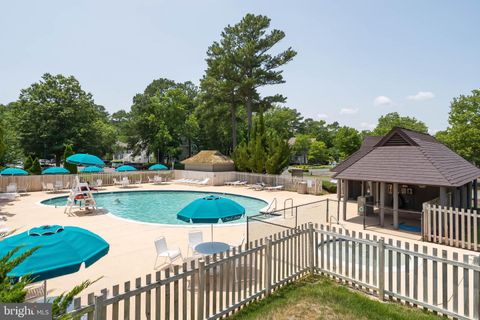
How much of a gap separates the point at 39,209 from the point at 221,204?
14419 millimetres

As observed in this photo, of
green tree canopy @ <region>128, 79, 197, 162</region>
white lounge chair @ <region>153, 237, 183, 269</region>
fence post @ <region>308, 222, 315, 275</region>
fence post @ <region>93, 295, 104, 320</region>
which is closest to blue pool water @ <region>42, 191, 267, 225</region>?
white lounge chair @ <region>153, 237, 183, 269</region>

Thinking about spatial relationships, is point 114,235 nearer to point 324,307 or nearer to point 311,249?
point 311,249

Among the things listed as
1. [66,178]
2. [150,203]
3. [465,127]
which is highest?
[465,127]

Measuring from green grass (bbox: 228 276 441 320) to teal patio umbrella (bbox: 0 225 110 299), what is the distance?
9.03ft

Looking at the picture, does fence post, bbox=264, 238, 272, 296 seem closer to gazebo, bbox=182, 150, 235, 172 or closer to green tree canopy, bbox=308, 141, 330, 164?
gazebo, bbox=182, 150, 235, 172

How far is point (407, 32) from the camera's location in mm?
15898

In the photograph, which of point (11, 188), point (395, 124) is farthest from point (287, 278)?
point (395, 124)

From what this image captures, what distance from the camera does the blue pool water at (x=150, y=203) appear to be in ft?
54.6

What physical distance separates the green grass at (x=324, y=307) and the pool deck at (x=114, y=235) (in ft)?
11.3

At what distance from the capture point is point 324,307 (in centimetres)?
546

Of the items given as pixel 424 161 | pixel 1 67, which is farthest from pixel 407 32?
pixel 1 67

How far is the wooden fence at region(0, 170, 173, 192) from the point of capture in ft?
74.6

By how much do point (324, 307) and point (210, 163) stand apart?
2614cm

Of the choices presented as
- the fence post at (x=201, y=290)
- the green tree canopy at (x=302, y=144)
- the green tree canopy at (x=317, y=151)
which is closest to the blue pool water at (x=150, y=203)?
the fence post at (x=201, y=290)
